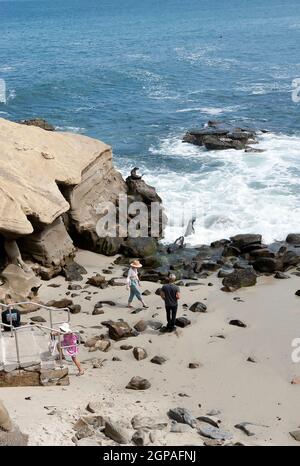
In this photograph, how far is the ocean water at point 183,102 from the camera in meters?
27.5

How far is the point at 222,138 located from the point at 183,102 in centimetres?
1277

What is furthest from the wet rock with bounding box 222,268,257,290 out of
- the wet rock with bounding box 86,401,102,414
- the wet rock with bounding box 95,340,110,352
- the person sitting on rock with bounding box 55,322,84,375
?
the wet rock with bounding box 86,401,102,414

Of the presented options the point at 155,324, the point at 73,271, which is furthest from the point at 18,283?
the point at 155,324

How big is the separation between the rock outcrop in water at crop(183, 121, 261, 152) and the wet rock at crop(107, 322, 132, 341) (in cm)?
2136

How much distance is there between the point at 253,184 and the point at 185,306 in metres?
13.2

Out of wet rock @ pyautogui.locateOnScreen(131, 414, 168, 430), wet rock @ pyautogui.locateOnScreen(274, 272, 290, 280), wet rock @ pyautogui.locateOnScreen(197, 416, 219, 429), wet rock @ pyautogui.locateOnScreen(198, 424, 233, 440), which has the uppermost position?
wet rock @ pyautogui.locateOnScreen(131, 414, 168, 430)

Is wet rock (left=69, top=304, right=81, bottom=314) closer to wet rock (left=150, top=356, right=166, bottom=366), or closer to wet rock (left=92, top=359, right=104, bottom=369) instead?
wet rock (left=92, top=359, right=104, bottom=369)

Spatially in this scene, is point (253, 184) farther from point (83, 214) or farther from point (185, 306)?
point (185, 306)

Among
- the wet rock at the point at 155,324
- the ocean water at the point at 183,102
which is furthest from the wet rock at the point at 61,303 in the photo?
the ocean water at the point at 183,102

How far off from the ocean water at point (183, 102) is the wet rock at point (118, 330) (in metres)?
8.82

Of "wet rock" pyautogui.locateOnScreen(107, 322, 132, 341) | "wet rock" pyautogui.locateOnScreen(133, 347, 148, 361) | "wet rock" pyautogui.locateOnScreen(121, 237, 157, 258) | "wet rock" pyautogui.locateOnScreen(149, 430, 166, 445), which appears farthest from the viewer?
"wet rock" pyautogui.locateOnScreen(121, 237, 157, 258)

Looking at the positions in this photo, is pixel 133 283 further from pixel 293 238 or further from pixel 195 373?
pixel 293 238

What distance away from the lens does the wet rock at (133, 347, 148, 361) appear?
14.6m
